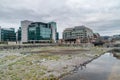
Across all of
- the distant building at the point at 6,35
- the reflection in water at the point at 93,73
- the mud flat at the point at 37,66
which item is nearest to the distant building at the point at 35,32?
the distant building at the point at 6,35

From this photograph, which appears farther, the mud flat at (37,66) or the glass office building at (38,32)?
the glass office building at (38,32)

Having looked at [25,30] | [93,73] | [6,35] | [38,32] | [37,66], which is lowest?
[93,73]

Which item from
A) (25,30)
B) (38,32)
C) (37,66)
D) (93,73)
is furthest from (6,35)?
(93,73)

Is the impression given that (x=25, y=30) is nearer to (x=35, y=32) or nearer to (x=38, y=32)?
(x=35, y=32)

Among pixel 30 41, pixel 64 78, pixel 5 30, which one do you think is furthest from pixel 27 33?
pixel 64 78

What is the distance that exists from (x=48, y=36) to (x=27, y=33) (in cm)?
2350

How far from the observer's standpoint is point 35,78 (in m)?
17.6

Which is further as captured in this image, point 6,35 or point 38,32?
point 6,35

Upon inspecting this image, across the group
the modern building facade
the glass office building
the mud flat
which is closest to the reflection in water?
the mud flat

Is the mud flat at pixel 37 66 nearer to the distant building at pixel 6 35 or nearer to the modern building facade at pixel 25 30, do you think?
the distant building at pixel 6 35

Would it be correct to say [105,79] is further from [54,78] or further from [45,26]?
[45,26]

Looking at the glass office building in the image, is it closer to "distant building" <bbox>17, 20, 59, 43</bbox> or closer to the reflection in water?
"distant building" <bbox>17, 20, 59, 43</bbox>

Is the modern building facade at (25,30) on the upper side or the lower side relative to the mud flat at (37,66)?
upper

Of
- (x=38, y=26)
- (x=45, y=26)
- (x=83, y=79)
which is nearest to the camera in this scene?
(x=83, y=79)
